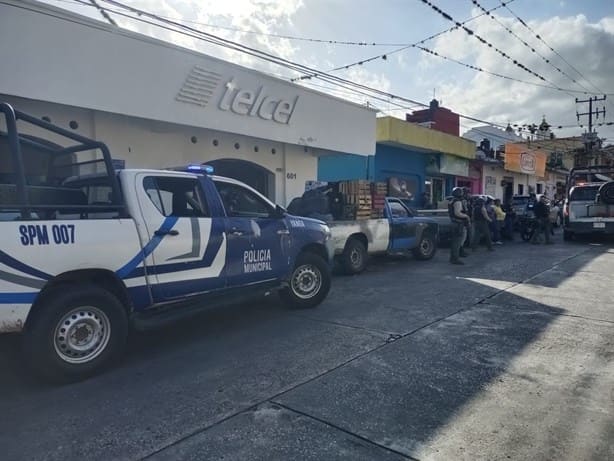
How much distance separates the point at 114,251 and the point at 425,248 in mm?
9400

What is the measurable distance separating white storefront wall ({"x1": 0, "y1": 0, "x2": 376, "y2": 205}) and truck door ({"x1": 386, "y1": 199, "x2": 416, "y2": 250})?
9.70ft

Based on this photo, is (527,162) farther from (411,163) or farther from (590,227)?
(590,227)

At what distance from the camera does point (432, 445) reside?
3.14m

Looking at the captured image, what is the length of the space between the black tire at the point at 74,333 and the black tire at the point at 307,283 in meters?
2.68

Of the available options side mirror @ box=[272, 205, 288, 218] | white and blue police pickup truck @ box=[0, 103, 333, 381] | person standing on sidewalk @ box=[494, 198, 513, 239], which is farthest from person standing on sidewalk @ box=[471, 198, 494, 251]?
side mirror @ box=[272, 205, 288, 218]

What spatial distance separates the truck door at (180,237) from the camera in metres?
4.90

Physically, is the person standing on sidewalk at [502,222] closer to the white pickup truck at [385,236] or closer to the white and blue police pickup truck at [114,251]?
the white pickup truck at [385,236]

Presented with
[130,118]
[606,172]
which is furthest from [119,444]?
[606,172]

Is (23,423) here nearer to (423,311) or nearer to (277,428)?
(277,428)

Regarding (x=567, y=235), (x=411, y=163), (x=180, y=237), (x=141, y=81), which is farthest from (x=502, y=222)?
(x=180, y=237)

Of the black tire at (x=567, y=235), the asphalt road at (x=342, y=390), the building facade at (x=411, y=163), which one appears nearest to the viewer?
the asphalt road at (x=342, y=390)

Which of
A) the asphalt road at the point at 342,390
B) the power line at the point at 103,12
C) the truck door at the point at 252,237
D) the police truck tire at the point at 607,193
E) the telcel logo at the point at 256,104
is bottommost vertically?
the asphalt road at the point at 342,390

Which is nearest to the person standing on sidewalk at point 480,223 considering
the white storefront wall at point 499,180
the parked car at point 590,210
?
the parked car at point 590,210

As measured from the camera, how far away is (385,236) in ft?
35.8
